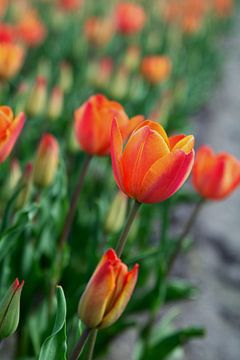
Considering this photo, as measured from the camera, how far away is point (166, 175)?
2.56 feet

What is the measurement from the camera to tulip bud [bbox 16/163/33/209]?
1.14 m

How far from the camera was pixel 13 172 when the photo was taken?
4.43ft

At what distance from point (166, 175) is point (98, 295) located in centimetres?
18

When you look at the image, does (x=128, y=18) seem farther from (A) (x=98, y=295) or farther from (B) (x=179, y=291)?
(A) (x=98, y=295)

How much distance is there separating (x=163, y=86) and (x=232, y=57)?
2724 millimetres

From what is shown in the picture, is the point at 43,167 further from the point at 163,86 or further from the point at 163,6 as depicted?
the point at 163,6

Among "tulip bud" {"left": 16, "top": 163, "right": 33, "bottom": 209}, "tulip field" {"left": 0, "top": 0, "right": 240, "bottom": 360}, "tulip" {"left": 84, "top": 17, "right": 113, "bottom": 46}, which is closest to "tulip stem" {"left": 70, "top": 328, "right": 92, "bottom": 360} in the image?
"tulip field" {"left": 0, "top": 0, "right": 240, "bottom": 360}

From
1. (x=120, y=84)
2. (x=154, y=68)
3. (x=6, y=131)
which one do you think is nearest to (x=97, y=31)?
(x=154, y=68)

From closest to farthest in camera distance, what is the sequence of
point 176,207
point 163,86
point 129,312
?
point 129,312 < point 176,207 < point 163,86

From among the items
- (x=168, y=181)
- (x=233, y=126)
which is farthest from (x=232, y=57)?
(x=168, y=181)

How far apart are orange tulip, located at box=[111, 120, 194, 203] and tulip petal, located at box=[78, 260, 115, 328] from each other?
0.39 ft

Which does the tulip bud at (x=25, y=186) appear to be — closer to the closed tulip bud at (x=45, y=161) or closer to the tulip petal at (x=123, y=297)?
the closed tulip bud at (x=45, y=161)

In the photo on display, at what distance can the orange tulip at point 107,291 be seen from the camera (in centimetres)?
75

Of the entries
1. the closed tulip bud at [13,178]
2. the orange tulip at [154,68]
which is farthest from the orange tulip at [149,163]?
the orange tulip at [154,68]
